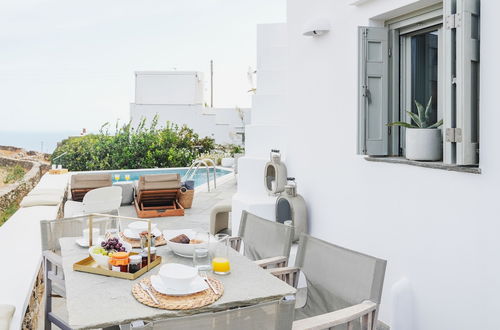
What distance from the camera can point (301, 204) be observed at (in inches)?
177

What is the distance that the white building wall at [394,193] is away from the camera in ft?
8.71

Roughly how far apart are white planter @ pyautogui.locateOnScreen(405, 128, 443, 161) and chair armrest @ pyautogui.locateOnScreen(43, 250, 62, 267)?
2.32m

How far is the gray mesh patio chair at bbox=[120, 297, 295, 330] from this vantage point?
5.26ft

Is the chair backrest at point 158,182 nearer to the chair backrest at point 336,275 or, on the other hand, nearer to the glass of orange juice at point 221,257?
the glass of orange juice at point 221,257

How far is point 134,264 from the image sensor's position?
2375 millimetres

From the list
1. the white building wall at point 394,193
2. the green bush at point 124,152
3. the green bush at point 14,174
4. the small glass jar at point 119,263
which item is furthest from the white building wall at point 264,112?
the green bush at point 124,152

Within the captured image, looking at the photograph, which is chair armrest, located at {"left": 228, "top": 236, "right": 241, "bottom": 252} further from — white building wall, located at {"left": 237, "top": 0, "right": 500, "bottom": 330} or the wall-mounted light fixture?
the wall-mounted light fixture

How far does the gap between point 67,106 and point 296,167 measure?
30.7m

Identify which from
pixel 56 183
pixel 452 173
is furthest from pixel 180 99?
pixel 452 173

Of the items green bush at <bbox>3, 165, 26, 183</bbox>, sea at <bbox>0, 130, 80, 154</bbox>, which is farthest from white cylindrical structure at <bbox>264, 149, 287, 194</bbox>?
sea at <bbox>0, 130, 80, 154</bbox>

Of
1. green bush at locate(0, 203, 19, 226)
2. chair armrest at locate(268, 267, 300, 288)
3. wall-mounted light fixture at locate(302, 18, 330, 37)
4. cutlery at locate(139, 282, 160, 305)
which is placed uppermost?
wall-mounted light fixture at locate(302, 18, 330, 37)

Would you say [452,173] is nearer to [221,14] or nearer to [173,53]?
[221,14]

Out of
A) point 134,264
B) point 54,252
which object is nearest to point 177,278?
point 134,264

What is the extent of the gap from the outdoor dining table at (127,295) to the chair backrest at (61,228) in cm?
60
